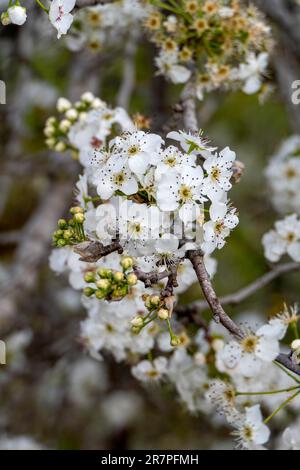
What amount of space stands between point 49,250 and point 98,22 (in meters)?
1.62

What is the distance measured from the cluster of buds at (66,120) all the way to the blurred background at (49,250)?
780 mm

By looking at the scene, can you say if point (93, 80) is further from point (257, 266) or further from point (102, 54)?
point (257, 266)

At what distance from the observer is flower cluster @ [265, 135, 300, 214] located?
A: 4.66m

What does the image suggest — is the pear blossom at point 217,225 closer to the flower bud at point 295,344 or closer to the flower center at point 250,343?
the flower bud at point 295,344

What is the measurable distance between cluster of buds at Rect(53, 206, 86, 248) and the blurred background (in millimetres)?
1827

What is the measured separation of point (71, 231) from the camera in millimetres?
2408

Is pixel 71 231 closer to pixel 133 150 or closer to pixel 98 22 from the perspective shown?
pixel 133 150

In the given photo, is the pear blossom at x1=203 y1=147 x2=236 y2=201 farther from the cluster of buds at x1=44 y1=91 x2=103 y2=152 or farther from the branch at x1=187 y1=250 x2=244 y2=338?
the cluster of buds at x1=44 y1=91 x2=103 y2=152

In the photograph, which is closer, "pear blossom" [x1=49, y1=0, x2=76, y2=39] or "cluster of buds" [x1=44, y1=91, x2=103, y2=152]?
"pear blossom" [x1=49, y1=0, x2=76, y2=39]

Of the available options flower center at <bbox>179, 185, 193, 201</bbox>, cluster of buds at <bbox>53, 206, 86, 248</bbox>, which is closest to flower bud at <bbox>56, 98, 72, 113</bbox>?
cluster of buds at <bbox>53, 206, 86, 248</bbox>

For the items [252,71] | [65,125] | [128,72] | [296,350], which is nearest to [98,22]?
[65,125]

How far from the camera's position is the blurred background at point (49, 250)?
473 cm

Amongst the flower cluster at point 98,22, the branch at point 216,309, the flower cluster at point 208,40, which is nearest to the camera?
the branch at point 216,309

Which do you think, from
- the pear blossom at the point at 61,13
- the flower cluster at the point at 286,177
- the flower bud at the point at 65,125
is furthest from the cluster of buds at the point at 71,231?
the flower cluster at the point at 286,177
